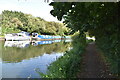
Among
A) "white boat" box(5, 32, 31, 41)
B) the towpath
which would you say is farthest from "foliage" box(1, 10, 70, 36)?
the towpath

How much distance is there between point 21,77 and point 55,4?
549cm

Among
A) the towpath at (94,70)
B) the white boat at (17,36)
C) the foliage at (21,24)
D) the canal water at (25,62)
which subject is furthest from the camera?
the white boat at (17,36)

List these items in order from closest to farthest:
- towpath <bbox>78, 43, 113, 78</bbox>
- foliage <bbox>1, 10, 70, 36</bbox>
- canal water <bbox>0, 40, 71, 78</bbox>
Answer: towpath <bbox>78, 43, 113, 78</bbox> → canal water <bbox>0, 40, 71, 78</bbox> → foliage <bbox>1, 10, 70, 36</bbox>

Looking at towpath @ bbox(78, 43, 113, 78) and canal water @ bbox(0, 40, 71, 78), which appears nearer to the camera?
towpath @ bbox(78, 43, 113, 78)

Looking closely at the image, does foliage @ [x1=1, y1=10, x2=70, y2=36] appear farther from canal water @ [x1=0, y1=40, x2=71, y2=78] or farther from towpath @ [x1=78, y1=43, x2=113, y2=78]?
towpath @ [x1=78, y1=43, x2=113, y2=78]

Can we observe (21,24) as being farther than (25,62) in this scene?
Yes

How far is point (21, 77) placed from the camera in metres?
7.15

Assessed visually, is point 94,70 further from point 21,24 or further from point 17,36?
point 21,24

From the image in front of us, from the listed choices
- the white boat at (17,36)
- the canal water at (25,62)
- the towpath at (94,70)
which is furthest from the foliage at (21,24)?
the towpath at (94,70)

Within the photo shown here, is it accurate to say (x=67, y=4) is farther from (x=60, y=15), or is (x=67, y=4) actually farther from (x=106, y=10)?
(x=106, y=10)

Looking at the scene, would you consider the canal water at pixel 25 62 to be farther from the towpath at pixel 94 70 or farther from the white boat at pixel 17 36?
the white boat at pixel 17 36

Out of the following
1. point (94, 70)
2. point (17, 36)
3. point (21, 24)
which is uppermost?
point (21, 24)

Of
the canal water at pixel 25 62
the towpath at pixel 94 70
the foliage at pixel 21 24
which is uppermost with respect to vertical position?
the foliage at pixel 21 24

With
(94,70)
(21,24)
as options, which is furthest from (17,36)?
(94,70)
